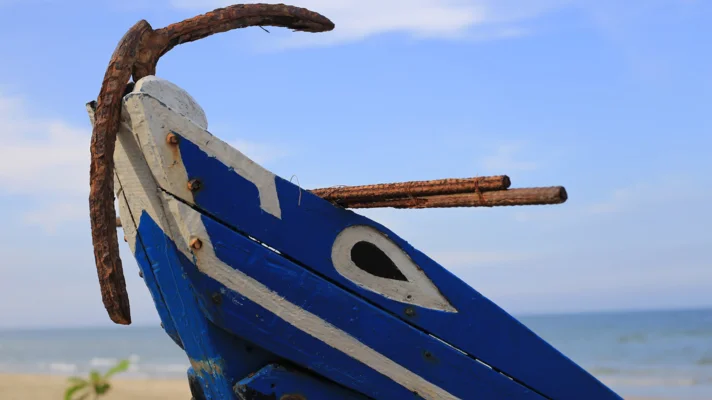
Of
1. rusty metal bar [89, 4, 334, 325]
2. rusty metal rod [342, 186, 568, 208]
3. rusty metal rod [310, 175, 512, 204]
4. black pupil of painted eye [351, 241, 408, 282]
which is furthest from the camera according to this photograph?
black pupil of painted eye [351, 241, 408, 282]

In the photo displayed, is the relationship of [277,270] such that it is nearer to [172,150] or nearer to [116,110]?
[172,150]

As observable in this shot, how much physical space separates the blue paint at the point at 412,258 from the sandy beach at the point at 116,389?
1355 cm

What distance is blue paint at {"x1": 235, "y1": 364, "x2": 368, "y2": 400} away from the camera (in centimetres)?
275

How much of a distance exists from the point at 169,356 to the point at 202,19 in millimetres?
28411

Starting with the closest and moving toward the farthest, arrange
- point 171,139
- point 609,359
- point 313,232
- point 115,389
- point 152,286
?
point 171,139, point 313,232, point 152,286, point 115,389, point 609,359

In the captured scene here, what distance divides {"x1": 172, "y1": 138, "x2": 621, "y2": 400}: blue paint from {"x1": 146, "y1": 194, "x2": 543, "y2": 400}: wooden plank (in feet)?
0.16

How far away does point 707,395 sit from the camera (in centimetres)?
1616

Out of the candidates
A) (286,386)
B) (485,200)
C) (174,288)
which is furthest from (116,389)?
(485,200)

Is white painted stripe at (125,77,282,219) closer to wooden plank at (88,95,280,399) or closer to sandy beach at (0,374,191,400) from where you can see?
wooden plank at (88,95,280,399)

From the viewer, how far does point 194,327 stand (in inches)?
112

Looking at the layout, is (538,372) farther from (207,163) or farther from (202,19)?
(202,19)

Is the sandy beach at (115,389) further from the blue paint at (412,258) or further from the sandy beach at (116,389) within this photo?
the blue paint at (412,258)

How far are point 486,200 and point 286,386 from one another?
997mm

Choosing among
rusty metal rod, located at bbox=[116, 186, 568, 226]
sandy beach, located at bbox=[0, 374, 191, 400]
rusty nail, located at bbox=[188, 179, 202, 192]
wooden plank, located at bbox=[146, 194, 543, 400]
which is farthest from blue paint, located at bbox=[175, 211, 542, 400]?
sandy beach, located at bbox=[0, 374, 191, 400]
